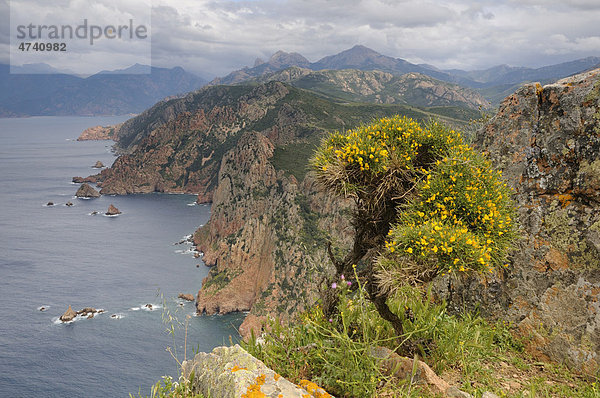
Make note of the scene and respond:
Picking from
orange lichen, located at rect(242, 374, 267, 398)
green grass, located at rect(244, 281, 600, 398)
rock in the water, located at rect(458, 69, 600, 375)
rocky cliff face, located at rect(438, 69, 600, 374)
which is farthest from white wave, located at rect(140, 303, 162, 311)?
orange lichen, located at rect(242, 374, 267, 398)

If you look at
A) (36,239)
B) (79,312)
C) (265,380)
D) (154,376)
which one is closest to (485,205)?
(265,380)

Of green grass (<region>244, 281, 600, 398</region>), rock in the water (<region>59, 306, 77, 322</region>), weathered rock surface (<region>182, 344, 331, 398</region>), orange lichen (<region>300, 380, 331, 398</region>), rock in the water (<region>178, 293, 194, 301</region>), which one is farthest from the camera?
Answer: rock in the water (<region>178, 293, 194, 301</region>)

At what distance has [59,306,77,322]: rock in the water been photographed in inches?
4168

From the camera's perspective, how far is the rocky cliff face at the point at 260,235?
11931cm

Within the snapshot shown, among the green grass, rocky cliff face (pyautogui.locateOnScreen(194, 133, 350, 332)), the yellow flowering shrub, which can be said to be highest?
the yellow flowering shrub

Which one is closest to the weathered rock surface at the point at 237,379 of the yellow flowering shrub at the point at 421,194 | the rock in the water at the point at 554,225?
the yellow flowering shrub at the point at 421,194

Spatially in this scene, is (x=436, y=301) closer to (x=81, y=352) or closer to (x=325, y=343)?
(x=325, y=343)

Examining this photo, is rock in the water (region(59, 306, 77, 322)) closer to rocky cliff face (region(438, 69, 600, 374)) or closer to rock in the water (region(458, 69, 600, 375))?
rock in the water (region(458, 69, 600, 375))

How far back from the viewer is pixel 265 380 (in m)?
4.42

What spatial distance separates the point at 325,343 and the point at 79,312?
422 feet

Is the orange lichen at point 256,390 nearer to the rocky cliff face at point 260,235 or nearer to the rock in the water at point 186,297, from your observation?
the rocky cliff face at point 260,235

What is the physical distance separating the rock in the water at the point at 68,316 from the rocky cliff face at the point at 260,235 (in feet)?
121

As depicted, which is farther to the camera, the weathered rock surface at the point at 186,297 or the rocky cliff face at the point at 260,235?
the weathered rock surface at the point at 186,297

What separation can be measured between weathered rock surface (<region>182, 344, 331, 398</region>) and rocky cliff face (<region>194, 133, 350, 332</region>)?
303ft
